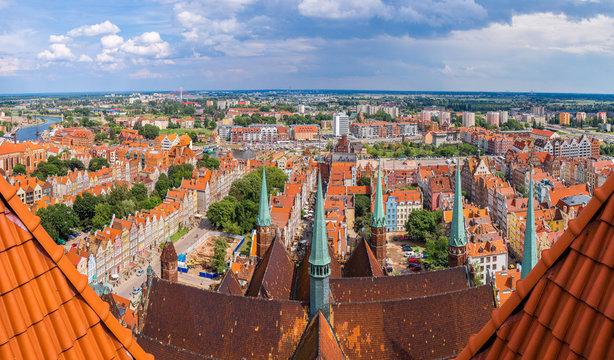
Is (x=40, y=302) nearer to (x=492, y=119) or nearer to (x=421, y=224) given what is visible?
(x=421, y=224)

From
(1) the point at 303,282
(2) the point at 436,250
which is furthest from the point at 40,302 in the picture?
(2) the point at 436,250

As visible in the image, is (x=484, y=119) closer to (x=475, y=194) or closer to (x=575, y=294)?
(x=475, y=194)

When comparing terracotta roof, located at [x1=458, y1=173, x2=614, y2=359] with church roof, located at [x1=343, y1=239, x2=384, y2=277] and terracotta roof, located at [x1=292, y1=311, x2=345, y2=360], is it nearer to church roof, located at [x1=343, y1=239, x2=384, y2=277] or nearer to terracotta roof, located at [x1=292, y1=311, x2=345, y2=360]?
terracotta roof, located at [x1=292, y1=311, x2=345, y2=360]

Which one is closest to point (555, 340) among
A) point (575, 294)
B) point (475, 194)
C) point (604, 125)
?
point (575, 294)

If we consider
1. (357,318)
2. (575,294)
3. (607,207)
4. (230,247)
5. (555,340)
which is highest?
(607,207)

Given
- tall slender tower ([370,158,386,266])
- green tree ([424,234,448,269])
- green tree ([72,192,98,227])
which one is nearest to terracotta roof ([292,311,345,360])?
tall slender tower ([370,158,386,266])

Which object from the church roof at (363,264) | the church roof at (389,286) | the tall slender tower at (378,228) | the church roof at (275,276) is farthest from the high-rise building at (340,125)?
the church roof at (389,286)
